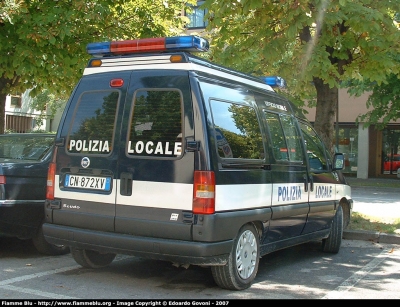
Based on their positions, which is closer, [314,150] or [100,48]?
[100,48]

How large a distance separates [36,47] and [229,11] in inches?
153

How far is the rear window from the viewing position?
294 inches

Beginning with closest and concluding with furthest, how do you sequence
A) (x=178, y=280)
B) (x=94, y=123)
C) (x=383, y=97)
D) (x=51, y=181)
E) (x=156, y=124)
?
1. (x=156, y=124)
2. (x=94, y=123)
3. (x=51, y=181)
4. (x=178, y=280)
5. (x=383, y=97)

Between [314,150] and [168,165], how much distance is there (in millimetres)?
2913

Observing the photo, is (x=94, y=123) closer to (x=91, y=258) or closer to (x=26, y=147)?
(x=91, y=258)

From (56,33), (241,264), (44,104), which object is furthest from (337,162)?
(44,104)

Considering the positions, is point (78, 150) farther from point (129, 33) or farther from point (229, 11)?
point (129, 33)

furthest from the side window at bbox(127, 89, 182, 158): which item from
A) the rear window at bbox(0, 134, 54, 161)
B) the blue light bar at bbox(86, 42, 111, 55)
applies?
the rear window at bbox(0, 134, 54, 161)

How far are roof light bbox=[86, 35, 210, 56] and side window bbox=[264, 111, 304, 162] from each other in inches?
52.5

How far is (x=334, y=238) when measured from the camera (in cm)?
774

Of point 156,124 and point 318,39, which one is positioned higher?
point 318,39

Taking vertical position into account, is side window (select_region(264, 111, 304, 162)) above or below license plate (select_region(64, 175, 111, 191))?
above

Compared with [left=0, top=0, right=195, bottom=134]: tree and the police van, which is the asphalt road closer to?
the police van

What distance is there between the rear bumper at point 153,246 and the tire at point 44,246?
1609mm
